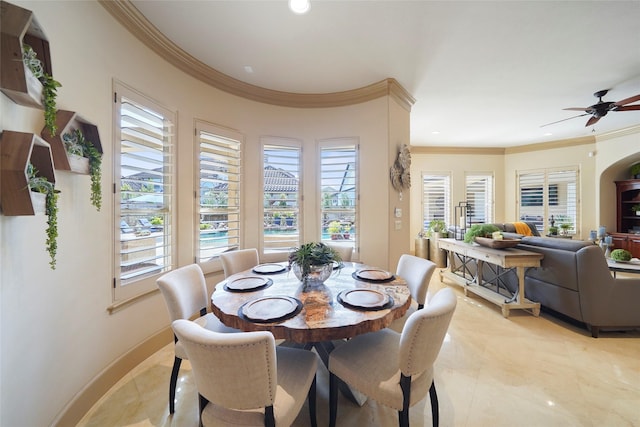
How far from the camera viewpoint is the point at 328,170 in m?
3.38

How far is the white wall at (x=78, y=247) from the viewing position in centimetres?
116

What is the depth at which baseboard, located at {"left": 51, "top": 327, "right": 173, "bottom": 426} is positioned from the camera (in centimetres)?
146

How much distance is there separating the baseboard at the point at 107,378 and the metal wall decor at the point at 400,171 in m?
3.00

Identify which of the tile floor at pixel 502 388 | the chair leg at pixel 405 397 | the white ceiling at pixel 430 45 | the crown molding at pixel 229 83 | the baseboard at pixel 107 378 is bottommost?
the tile floor at pixel 502 388

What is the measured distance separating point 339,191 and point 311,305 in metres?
2.13

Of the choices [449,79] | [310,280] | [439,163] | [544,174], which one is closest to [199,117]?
[310,280]

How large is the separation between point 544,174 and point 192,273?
765cm

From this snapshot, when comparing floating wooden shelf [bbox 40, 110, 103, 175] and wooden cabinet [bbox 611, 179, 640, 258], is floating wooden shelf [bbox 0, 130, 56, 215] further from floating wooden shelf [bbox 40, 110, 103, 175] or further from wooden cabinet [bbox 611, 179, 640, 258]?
wooden cabinet [bbox 611, 179, 640, 258]

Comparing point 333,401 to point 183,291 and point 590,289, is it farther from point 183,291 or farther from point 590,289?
point 590,289

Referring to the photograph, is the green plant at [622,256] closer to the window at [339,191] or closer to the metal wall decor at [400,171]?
the metal wall decor at [400,171]

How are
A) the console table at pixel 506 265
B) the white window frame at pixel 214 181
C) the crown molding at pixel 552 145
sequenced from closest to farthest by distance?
the white window frame at pixel 214 181 → the console table at pixel 506 265 → the crown molding at pixel 552 145

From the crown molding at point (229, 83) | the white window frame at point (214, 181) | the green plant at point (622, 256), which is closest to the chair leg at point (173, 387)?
the white window frame at point (214, 181)

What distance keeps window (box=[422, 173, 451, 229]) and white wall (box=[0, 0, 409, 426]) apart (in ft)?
16.3

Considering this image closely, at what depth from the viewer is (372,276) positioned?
1.93 m
